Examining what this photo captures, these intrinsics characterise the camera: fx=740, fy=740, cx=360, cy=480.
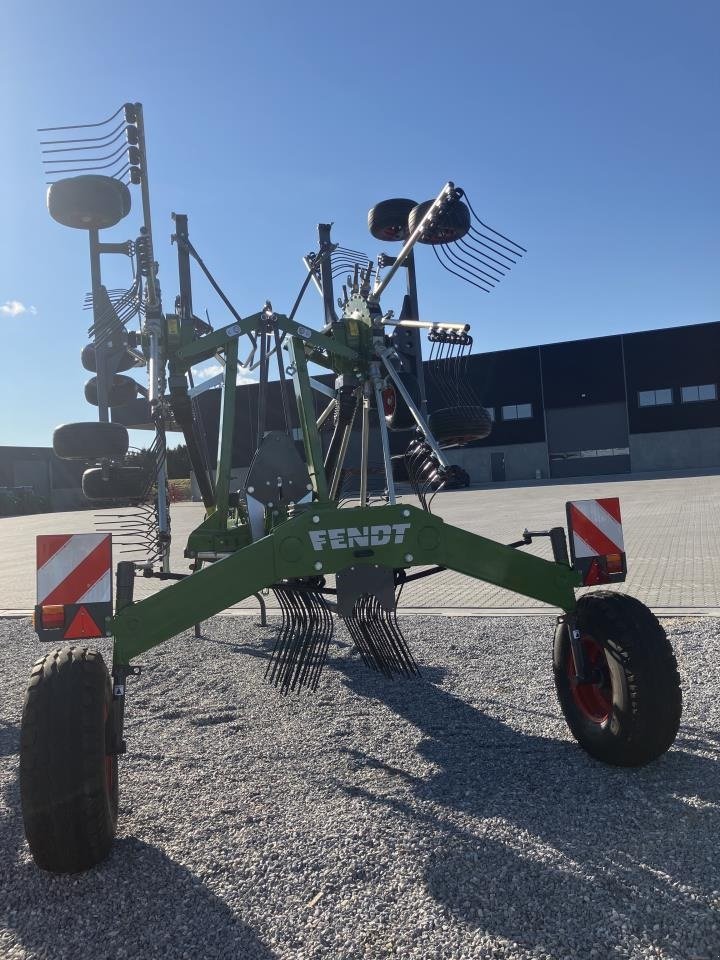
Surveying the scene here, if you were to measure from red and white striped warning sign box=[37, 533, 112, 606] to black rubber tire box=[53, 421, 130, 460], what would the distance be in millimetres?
923

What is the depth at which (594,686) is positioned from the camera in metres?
3.67

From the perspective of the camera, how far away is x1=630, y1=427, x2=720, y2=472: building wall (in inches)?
1610

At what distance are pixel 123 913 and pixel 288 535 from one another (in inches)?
58.6

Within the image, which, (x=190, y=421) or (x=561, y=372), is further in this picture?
(x=561, y=372)

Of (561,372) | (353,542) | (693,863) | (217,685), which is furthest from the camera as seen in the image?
(561,372)

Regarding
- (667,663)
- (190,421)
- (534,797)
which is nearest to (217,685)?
(190,421)

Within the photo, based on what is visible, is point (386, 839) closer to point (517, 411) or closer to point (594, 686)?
point (594, 686)

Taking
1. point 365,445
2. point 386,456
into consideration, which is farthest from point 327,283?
point 386,456

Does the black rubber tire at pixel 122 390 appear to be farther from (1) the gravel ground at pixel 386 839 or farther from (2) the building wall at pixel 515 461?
(2) the building wall at pixel 515 461

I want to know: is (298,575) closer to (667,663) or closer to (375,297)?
(667,663)

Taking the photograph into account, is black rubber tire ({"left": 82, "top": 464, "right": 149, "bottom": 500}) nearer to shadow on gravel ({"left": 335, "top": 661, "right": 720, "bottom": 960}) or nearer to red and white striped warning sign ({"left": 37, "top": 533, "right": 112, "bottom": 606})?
red and white striped warning sign ({"left": 37, "top": 533, "right": 112, "bottom": 606})

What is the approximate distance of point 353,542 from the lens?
10.8 feet

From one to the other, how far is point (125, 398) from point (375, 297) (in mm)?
2014

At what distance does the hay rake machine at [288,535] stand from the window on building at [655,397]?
39471 mm
